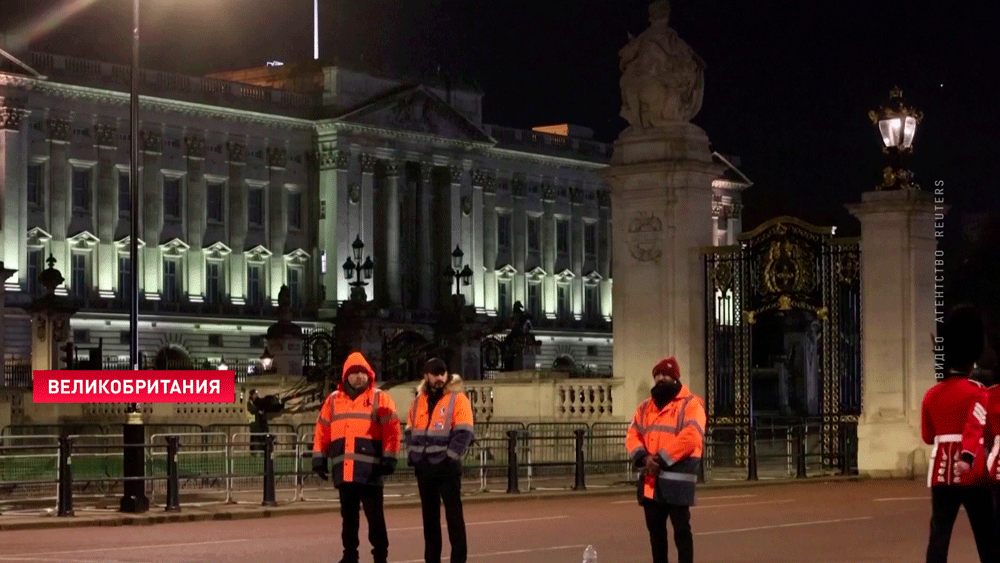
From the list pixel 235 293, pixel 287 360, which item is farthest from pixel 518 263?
pixel 287 360

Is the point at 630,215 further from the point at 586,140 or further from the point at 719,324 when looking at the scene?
the point at 586,140

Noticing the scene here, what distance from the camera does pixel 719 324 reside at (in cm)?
3484

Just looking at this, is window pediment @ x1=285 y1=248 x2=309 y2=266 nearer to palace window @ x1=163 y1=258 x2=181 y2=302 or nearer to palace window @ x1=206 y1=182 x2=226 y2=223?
palace window @ x1=206 y1=182 x2=226 y2=223

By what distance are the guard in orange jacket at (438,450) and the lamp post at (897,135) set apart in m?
16.4

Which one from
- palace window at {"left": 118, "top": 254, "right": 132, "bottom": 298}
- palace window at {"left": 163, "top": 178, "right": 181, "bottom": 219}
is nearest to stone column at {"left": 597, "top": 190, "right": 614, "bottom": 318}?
palace window at {"left": 163, "top": 178, "right": 181, "bottom": 219}

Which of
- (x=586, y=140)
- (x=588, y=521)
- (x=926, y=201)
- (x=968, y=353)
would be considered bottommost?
(x=588, y=521)

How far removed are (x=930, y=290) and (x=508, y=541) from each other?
43.2 feet

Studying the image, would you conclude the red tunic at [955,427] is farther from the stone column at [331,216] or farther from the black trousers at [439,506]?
the stone column at [331,216]

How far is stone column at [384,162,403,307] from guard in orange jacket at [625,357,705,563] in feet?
320

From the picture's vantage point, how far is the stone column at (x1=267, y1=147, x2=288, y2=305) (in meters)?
111

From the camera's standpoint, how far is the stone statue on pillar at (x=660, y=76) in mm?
33906

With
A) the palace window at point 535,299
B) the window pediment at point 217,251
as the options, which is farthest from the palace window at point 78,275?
the palace window at point 535,299

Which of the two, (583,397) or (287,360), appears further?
(287,360)

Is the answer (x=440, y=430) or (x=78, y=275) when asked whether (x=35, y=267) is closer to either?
(x=78, y=275)
